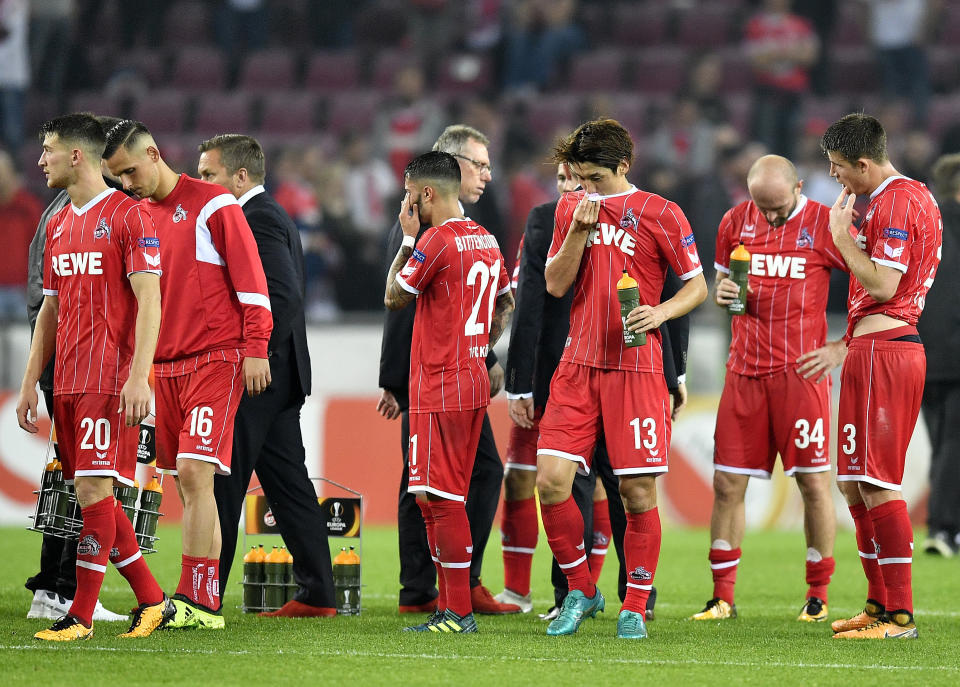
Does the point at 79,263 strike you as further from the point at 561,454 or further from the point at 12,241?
the point at 12,241

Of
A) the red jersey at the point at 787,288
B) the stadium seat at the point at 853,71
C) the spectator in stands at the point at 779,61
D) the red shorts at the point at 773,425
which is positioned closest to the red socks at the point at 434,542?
the red shorts at the point at 773,425

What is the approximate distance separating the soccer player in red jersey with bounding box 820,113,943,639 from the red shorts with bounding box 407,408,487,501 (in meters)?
1.66

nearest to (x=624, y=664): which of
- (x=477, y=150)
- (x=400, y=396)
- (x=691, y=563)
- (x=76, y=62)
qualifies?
(x=400, y=396)

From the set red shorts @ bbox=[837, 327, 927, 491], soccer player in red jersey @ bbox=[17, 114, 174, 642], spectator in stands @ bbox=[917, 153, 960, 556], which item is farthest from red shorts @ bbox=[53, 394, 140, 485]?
spectator in stands @ bbox=[917, 153, 960, 556]

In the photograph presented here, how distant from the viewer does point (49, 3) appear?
17062 millimetres

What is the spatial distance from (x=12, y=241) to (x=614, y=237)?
903cm

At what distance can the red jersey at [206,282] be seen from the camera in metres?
6.12

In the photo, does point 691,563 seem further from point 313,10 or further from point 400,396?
point 313,10

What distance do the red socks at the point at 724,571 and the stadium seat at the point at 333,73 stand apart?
1247 cm

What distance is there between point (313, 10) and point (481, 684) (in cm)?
1542

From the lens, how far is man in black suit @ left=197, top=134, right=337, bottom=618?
6.68 meters

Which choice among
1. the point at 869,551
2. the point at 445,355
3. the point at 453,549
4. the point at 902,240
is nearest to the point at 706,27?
the point at 902,240

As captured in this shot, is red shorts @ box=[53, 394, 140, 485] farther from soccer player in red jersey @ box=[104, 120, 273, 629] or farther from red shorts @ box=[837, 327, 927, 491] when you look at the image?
red shorts @ box=[837, 327, 927, 491]

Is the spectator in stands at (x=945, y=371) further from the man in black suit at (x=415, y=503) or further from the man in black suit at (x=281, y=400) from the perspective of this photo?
the man in black suit at (x=281, y=400)
